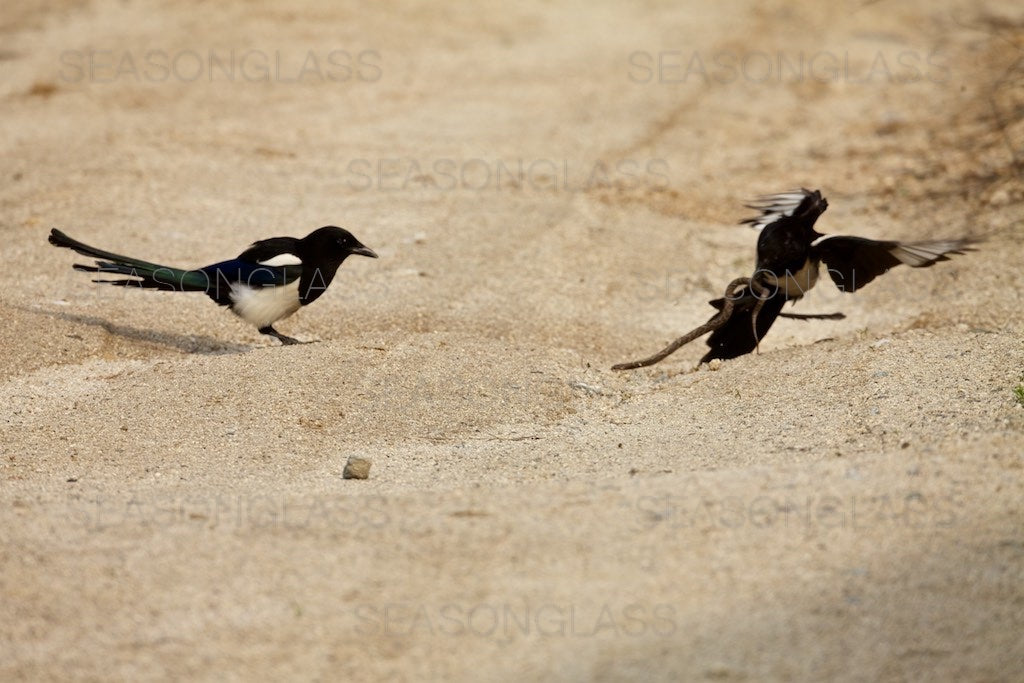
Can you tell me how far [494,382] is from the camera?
465 cm

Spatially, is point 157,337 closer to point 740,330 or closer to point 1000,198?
point 740,330

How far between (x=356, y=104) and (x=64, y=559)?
251 inches

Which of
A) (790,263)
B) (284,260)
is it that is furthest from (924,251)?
(284,260)

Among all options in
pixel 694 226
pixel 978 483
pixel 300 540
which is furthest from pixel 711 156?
pixel 300 540

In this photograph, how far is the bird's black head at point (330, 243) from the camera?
5152 mm

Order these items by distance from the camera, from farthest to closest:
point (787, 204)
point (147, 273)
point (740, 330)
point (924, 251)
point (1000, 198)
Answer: point (1000, 198) < point (740, 330) < point (787, 204) < point (147, 273) < point (924, 251)

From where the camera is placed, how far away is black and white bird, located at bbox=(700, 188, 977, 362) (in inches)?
195

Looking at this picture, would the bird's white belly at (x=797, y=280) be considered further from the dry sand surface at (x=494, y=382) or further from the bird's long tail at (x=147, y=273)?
the bird's long tail at (x=147, y=273)

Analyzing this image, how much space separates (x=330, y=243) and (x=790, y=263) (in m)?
1.96

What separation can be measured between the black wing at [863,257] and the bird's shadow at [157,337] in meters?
2.53

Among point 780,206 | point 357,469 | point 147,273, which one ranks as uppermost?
point 780,206

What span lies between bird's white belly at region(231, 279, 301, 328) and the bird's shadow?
0.25 m

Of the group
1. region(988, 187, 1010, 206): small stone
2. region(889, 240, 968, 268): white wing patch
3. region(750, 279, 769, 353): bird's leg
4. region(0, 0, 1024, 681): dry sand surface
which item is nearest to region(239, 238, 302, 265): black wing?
region(0, 0, 1024, 681): dry sand surface

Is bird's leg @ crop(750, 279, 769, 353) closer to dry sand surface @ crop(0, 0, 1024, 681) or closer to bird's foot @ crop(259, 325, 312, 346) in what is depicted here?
dry sand surface @ crop(0, 0, 1024, 681)
